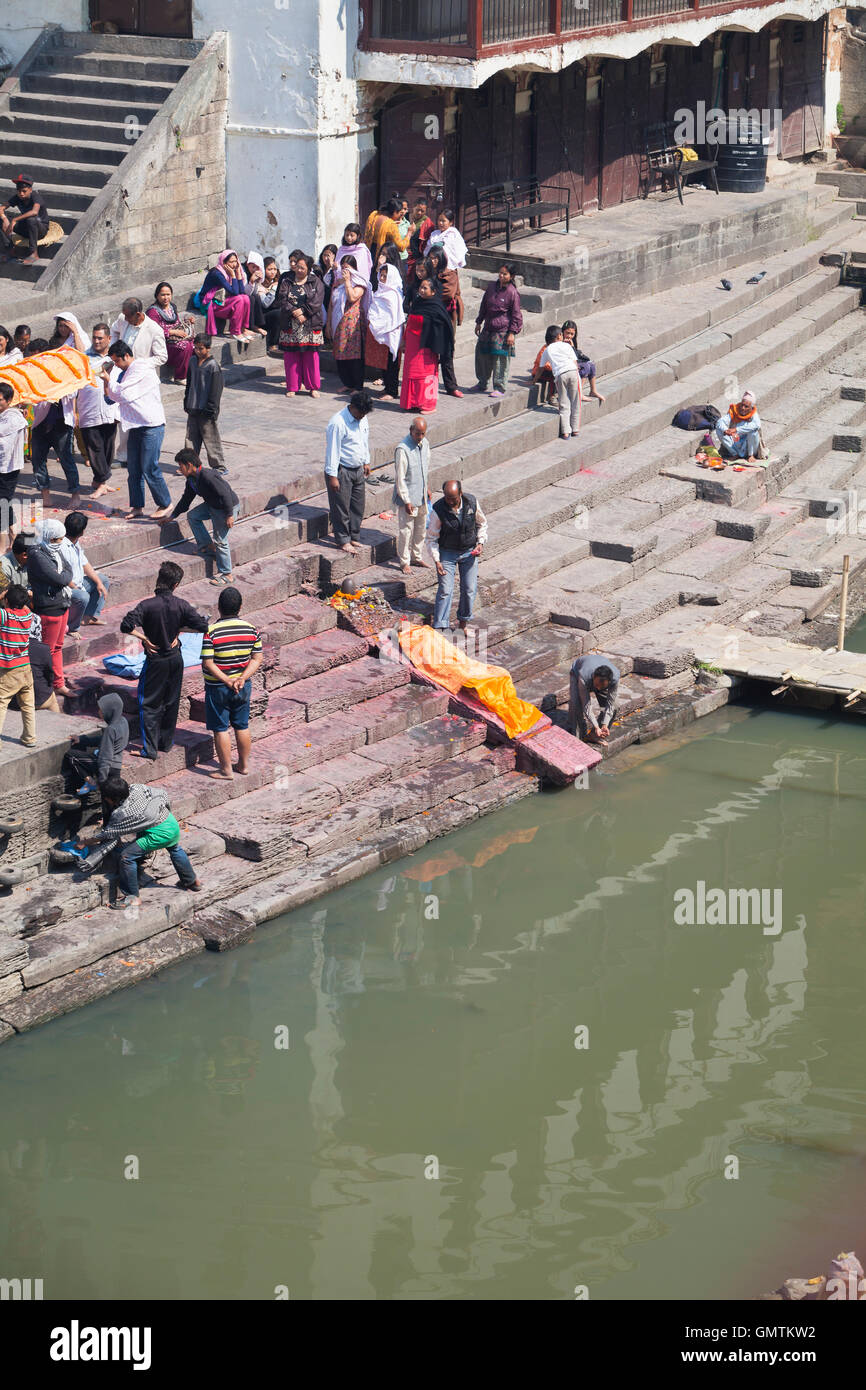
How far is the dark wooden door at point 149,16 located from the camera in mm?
19891

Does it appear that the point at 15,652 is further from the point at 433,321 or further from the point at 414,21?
the point at 414,21

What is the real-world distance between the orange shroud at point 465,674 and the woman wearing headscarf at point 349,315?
13.9ft

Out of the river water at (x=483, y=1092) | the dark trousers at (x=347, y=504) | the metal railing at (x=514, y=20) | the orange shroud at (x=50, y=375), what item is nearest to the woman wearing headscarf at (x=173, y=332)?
the orange shroud at (x=50, y=375)

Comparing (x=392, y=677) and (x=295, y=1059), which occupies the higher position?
(x=392, y=677)

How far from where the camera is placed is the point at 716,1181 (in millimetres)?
9523

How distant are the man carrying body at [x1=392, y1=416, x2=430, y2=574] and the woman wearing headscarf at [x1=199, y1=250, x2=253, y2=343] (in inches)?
159

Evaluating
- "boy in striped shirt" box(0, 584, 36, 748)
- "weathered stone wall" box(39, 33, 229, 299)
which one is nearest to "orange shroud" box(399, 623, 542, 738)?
"boy in striped shirt" box(0, 584, 36, 748)

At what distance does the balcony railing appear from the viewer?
18.7 meters

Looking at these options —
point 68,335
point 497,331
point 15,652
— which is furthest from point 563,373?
point 15,652

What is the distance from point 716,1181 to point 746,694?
658cm

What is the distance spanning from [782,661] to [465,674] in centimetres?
317

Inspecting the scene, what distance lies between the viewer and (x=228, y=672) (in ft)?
39.1
